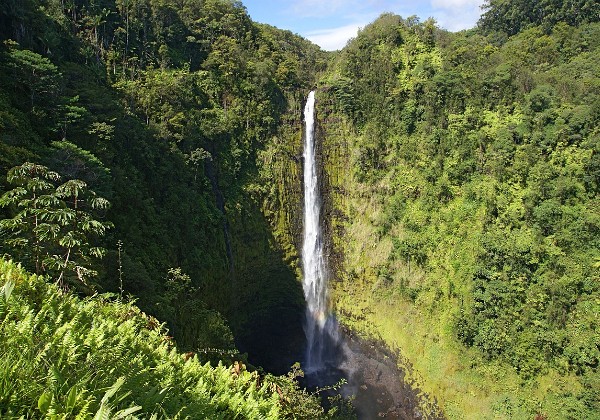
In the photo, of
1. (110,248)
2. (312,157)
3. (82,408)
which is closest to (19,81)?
(110,248)

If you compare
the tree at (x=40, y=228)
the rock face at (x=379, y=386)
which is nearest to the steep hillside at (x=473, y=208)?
the rock face at (x=379, y=386)

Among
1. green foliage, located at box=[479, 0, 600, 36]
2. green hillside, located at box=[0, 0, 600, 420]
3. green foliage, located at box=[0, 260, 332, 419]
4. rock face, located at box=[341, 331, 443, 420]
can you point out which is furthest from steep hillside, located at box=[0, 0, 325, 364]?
green foliage, located at box=[479, 0, 600, 36]

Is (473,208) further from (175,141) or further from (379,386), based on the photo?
(175,141)

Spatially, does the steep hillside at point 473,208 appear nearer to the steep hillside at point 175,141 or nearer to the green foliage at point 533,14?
the green foliage at point 533,14

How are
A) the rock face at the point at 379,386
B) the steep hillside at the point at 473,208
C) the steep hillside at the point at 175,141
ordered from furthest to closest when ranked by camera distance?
the rock face at the point at 379,386, the steep hillside at the point at 473,208, the steep hillside at the point at 175,141

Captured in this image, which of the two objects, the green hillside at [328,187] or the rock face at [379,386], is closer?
the green hillside at [328,187]

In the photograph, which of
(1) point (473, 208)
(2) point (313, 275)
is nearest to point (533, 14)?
(1) point (473, 208)

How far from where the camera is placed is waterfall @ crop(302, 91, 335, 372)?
2528 centimetres

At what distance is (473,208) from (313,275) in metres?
11.3

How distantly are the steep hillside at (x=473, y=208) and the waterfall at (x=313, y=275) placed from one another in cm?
110

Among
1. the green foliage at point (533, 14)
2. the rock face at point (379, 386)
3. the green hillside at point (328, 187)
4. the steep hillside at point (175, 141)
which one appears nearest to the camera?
the green hillside at point (328, 187)

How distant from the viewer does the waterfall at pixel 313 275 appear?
25281mm

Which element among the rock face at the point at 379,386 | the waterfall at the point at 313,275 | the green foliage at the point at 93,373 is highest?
the green foliage at the point at 93,373

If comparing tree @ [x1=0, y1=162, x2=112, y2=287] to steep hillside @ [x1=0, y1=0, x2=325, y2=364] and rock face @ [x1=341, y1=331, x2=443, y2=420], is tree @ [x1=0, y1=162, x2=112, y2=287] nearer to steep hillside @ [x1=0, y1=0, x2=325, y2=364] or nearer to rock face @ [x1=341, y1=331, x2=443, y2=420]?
steep hillside @ [x1=0, y1=0, x2=325, y2=364]
